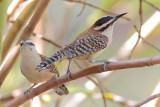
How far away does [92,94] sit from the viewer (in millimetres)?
1578

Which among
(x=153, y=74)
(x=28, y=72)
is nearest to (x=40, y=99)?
(x=28, y=72)

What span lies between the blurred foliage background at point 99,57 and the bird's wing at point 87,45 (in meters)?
0.13

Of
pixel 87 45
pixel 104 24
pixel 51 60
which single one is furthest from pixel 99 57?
pixel 51 60

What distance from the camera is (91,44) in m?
1.29

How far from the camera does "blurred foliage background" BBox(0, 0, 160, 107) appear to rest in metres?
1.53

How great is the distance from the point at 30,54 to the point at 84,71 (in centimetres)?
48

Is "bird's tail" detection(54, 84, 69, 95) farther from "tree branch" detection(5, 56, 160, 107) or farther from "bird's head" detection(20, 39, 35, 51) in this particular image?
"tree branch" detection(5, 56, 160, 107)

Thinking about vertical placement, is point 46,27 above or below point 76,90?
above

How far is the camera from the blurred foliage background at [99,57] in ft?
5.01

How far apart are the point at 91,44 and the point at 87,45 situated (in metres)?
0.02

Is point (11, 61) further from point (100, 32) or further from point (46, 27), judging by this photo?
point (46, 27)

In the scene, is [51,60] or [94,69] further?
[51,60]

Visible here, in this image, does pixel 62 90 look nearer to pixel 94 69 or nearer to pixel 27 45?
pixel 27 45

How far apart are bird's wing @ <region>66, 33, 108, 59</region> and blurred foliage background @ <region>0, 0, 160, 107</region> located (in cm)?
13
